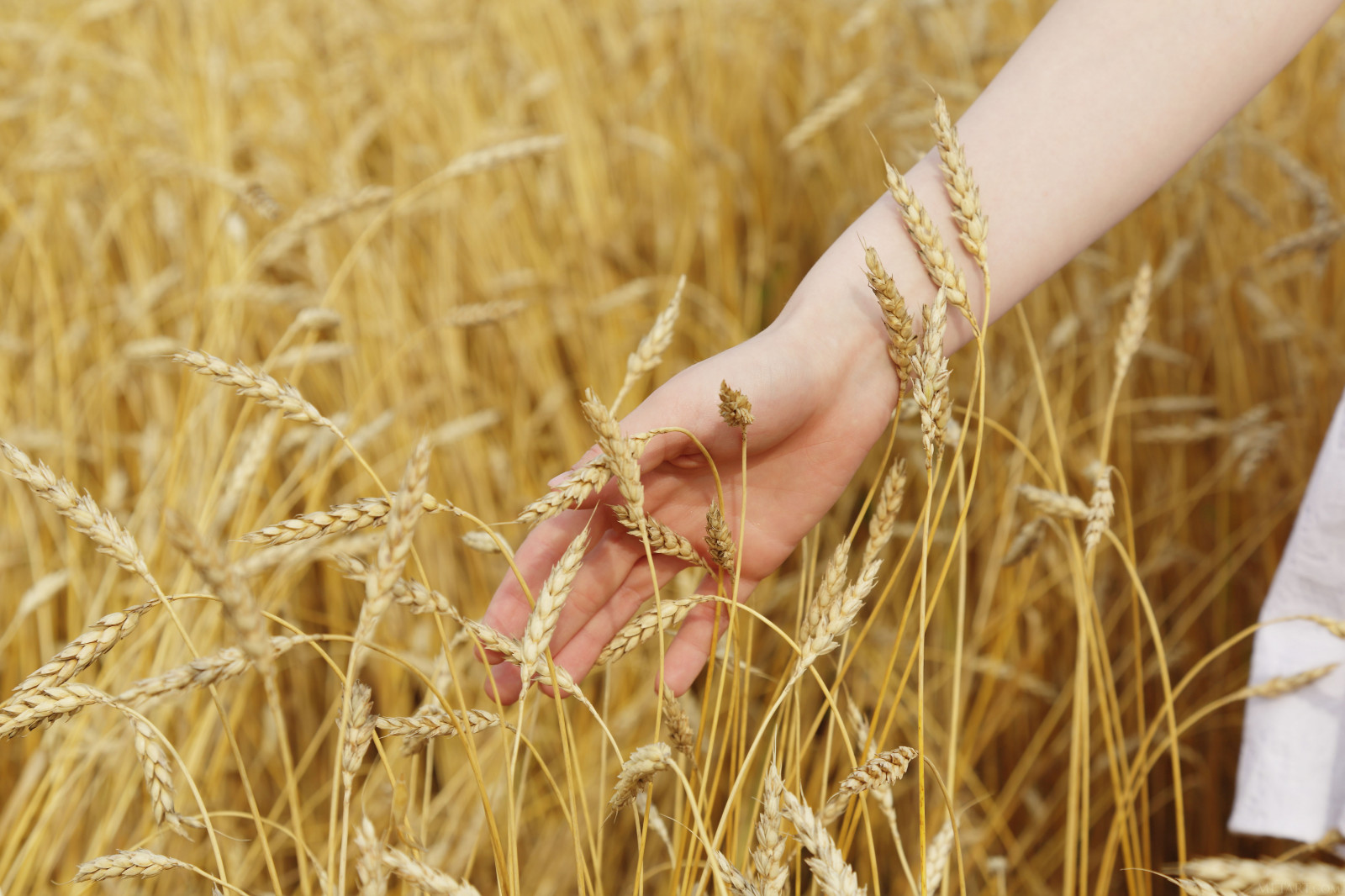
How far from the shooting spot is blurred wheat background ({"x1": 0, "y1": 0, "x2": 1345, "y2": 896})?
101 cm

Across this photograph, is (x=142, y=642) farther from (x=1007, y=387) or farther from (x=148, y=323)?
(x=1007, y=387)

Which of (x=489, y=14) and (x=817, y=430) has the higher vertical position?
(x=489, y=14)

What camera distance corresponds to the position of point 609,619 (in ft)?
2.41

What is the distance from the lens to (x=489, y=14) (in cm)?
190

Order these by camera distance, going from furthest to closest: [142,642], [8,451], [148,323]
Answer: [148,323]
[142,642]
[8,451]

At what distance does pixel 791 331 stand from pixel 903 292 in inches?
4.2

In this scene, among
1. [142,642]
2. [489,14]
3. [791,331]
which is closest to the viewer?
[791,331]

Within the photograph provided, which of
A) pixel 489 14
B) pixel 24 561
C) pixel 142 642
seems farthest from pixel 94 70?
pixel 142 642

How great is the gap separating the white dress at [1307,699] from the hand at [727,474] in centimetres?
36

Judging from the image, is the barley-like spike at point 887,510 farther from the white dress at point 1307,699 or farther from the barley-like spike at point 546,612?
the white dress at point 1307,699

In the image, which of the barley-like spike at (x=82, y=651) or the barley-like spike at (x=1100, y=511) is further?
the barley-like spike at (x=1100, y=511)

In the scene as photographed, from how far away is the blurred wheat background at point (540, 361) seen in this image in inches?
39.8

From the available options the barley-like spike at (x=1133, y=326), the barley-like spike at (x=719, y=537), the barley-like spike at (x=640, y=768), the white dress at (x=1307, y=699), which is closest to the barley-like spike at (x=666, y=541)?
the barley-like spike at (x=719, y=537)

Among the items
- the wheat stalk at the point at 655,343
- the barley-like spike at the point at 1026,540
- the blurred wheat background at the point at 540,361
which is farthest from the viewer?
the blurred wheat background at the point at 540,361
